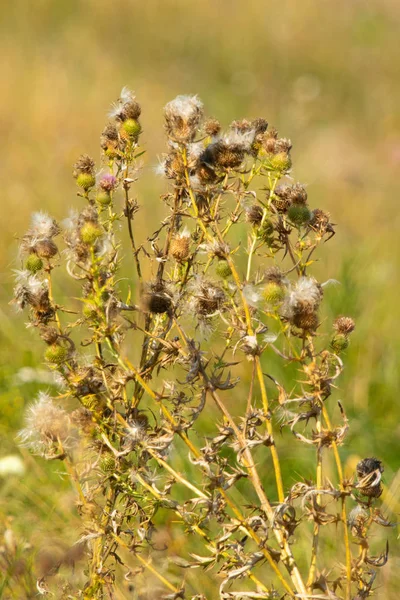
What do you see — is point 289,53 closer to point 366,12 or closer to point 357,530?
point 366,12

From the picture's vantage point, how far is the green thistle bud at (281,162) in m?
1.23

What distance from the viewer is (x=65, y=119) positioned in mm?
6664

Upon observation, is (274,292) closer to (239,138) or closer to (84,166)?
(239,138)

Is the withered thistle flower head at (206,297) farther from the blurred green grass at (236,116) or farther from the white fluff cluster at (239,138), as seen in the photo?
the blurred green grass at (236,116)

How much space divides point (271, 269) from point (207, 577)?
104 cm

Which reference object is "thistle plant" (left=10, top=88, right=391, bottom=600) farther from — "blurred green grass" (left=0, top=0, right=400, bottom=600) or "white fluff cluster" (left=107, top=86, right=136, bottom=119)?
"blurred green grass" (left=0, top=0, right=400, bottom=600)

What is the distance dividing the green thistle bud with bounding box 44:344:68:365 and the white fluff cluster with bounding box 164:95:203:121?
408 millimetres

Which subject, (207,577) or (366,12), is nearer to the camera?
(207,577)

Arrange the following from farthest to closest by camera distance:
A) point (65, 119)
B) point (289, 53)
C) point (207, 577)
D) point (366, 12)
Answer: point (366, 12), point (289, 53), point (65, 119), point (207, 577)

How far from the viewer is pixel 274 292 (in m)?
1.16

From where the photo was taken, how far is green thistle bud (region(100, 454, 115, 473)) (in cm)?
129

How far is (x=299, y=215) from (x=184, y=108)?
0.25m

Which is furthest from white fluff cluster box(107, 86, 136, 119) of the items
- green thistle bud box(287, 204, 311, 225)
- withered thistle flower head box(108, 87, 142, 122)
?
green thistle bud box(287, 204, 311, 225)

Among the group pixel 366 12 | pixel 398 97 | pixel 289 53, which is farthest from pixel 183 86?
pixel 366 12
